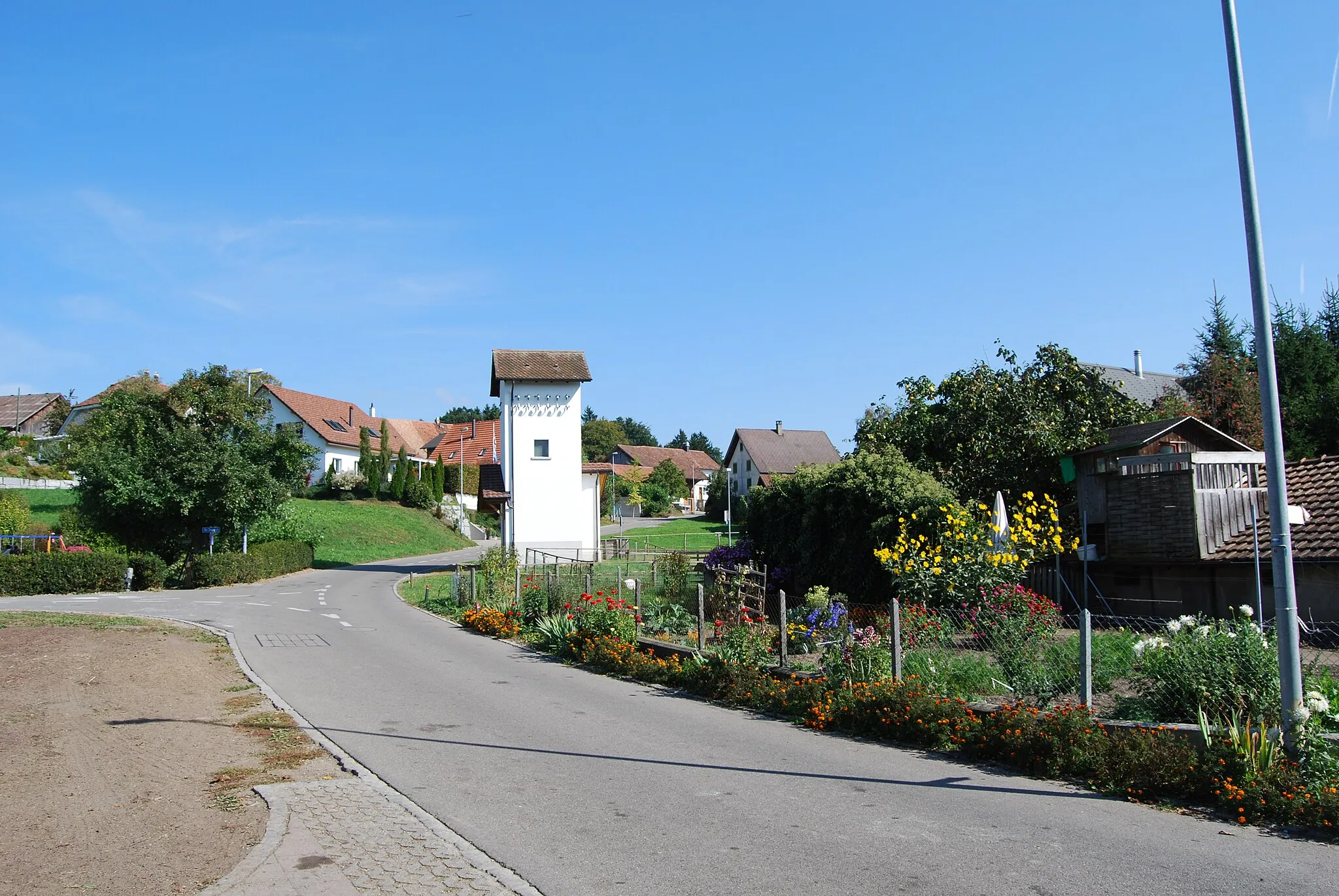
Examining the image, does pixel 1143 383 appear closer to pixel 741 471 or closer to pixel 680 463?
pixel 741 471

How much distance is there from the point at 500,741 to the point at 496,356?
33809 millimetres

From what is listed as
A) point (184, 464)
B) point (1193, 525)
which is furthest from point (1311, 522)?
point (184, 464)

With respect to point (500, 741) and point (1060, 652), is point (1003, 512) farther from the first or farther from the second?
point (500, 741)

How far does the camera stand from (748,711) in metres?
11.4

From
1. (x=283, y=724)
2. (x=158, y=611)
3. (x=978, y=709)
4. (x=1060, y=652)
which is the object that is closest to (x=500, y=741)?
(x=283, y=724)

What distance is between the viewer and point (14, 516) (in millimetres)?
41000

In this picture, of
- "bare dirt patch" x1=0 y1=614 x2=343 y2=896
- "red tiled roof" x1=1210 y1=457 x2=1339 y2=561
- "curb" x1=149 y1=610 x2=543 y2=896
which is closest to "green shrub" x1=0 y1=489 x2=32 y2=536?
"bare dirt patch" x1=0 y1=614 x2=343 y2=896

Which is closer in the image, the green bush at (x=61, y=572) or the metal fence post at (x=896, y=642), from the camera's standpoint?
the metal fence post at (x=896, y=642)

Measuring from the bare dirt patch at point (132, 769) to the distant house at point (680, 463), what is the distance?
98135 mm

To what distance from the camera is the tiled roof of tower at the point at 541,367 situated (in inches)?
A: 1639

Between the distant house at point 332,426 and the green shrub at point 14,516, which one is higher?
the distant house at point 332,426

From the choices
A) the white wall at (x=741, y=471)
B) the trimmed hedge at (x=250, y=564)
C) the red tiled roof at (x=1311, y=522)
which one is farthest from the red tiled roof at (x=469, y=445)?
the red tiled roof at (x=1311, y=522)

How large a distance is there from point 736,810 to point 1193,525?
13.4m

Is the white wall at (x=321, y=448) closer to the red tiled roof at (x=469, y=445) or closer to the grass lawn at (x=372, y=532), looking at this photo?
the grass lawn at (x=372, y=532)
